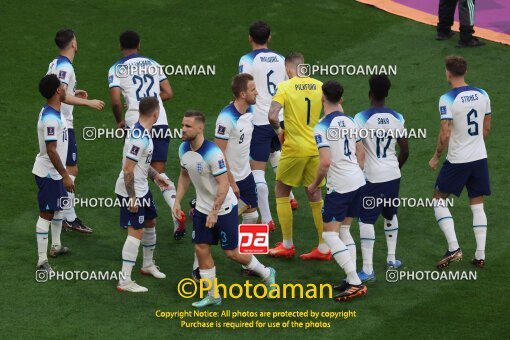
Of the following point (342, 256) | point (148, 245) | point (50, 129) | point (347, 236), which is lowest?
point (342, 256)

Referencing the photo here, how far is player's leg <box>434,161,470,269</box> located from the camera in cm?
1359

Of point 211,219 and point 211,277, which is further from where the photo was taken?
point 211,277

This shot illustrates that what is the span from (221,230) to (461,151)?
3.12 meters

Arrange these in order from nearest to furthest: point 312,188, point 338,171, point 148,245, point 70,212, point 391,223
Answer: point 338,171, point 312,188, point 148,245, point 391,223, point 70,212

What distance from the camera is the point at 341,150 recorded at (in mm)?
12758

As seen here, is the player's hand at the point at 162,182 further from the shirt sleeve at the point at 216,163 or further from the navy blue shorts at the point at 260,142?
the shirt sleeve at the point at 216,163

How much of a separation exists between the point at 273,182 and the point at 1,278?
4.47 meters

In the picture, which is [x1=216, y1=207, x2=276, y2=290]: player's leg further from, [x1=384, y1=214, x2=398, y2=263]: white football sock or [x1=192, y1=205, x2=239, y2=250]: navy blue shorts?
[x1=384, y1=214, x2=398, y2=263]: white football sock

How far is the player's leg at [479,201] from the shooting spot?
1355 centimetres

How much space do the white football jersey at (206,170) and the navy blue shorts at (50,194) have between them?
184 centimetres

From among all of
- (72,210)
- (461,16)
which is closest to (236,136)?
(72,210)

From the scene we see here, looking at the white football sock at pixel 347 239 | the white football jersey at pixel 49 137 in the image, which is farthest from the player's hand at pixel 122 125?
the white football sock at pixel 347 239

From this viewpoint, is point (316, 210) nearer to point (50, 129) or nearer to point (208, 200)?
point (208, 200)

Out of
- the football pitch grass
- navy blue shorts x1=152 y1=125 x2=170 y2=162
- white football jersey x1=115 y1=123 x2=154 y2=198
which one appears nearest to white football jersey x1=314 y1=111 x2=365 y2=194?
the football pitch grass
